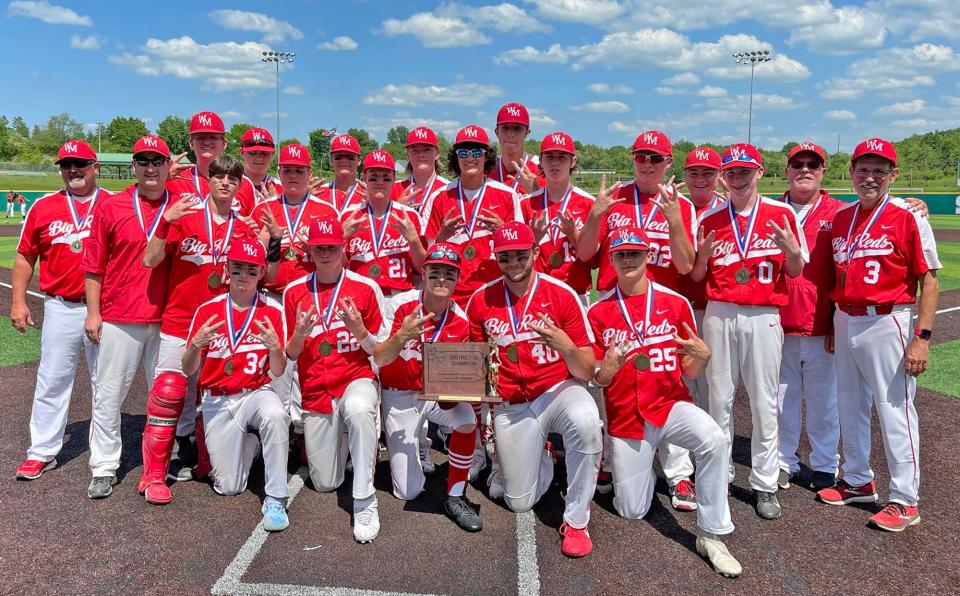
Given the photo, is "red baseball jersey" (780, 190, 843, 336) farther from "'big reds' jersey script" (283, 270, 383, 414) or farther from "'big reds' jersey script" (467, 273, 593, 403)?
"'big reds' jersey script" (283, 270, 383, 414)

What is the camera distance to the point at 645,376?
189 inches

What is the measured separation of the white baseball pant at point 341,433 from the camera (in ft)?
16.3

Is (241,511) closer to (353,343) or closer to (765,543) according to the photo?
(353,343)

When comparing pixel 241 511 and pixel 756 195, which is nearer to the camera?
pixel 241 511

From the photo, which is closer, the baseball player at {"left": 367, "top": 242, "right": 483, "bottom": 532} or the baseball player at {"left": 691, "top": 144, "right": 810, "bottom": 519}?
the baseball player at {"left": 367, "top": 242, "right": 483, "bottom": 532}

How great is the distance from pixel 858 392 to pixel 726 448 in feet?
4.98

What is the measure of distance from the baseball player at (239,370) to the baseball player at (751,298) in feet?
11.6

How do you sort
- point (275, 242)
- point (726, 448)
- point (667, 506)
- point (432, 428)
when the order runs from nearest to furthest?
point (726, 448) → point (667, 506) → point (275, 242) → point (432, 428)

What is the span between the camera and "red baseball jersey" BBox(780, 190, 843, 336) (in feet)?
18.1

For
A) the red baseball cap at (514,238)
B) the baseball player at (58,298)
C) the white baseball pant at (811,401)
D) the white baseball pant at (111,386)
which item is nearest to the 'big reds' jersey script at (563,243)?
the red baseball cap at (514,238)

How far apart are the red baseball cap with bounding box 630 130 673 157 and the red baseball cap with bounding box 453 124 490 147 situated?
4.58 ft

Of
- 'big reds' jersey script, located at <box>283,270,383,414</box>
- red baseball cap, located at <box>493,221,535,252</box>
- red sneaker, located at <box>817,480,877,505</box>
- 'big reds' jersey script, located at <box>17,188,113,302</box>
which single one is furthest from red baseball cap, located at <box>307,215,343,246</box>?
red sneaker, located at <box>817,480,877,505</box>

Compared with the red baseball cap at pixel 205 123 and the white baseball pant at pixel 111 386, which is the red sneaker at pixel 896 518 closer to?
the white baseball pant at pixel 111 386

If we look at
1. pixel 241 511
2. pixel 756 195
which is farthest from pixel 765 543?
pixel 241 511
